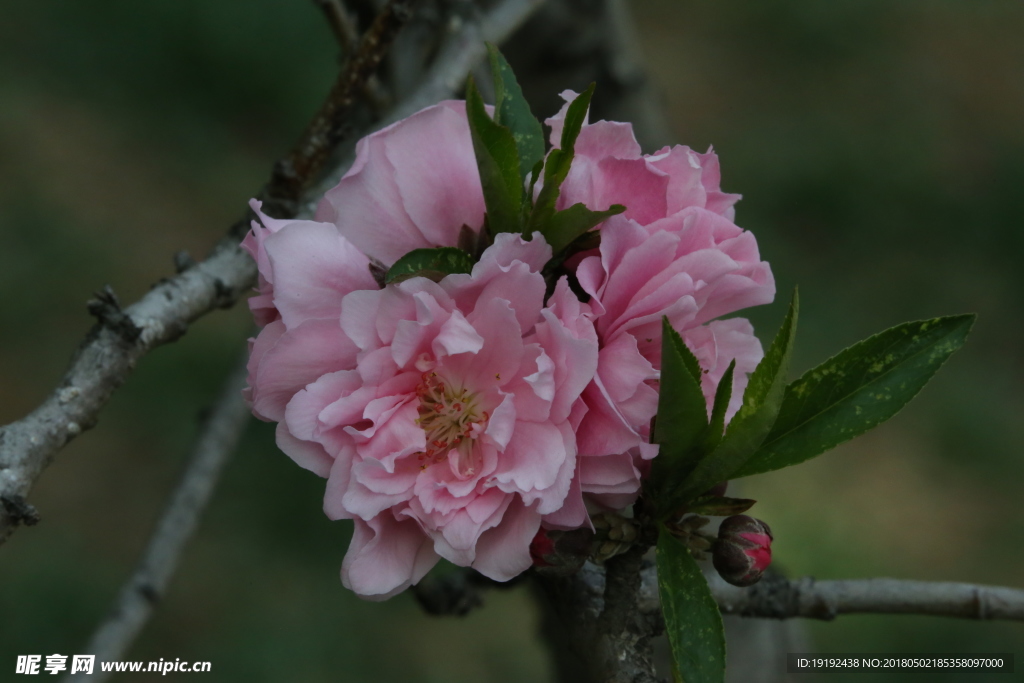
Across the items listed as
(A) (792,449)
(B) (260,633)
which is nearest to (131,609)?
(A) (792,449)

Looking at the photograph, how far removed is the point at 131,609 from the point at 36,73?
2.87m

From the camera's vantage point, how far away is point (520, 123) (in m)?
0.76

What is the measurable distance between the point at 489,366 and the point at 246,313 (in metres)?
2.57

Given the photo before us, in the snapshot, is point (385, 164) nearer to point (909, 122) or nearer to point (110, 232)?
point (110, 232)

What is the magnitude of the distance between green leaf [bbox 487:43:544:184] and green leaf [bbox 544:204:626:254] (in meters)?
0.08

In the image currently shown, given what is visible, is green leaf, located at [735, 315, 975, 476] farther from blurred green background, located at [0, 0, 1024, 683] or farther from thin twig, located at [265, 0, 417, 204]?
blurred green background, located at [0, 0, 1024, 683]

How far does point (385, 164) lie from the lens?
28.5 inches

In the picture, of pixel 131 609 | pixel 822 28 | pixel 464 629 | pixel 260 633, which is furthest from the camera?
pixel 822 28

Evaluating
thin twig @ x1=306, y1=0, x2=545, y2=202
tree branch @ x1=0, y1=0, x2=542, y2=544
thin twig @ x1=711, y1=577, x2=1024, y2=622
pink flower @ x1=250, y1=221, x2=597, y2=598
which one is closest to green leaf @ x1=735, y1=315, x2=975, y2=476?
pink flower @ x1=250, y1=221, x2=597, y2=598

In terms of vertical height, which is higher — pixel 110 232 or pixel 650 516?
pixel 110 232

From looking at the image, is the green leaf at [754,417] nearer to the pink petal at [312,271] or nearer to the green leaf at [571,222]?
the green leaf at [571,222]

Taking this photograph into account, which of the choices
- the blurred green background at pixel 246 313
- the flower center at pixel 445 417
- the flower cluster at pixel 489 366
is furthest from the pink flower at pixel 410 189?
the blurred green background at pixel 246 313

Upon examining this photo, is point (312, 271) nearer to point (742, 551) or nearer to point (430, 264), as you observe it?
point (430, 264)

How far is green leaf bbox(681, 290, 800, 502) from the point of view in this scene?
2.12 feet
